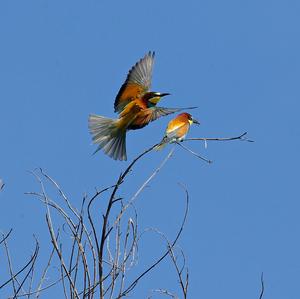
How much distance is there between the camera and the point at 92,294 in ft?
8.12

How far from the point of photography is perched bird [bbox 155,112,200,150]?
4.43 metres

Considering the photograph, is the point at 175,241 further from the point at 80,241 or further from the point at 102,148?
the point at 102,148

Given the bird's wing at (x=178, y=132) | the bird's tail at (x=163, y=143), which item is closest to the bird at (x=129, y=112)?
the bird's wing at (x=178, y=132)

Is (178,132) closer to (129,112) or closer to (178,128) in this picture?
(178,128)

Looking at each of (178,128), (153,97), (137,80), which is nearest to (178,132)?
(178,128)

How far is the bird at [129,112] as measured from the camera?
197 inches

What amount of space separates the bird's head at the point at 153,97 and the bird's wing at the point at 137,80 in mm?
195

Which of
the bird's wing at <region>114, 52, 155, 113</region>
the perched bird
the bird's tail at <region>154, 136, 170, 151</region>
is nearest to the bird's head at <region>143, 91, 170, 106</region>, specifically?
the bird's wing at <region>114, 52, 155, 113</region>

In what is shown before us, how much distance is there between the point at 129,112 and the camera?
17.5 feet

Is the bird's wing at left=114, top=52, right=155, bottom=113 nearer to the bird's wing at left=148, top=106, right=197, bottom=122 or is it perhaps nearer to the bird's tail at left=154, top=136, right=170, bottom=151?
the bird's wing at left=148, top=106, right=197, bottom=122

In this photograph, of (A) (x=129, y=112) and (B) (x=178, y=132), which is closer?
(B) (x=178, y=132)

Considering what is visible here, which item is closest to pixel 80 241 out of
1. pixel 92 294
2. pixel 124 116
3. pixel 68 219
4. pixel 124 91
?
pixel 68 219

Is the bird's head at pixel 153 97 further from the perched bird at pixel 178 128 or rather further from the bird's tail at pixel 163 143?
the bird's tail at pixel 163 143

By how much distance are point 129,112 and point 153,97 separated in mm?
250
